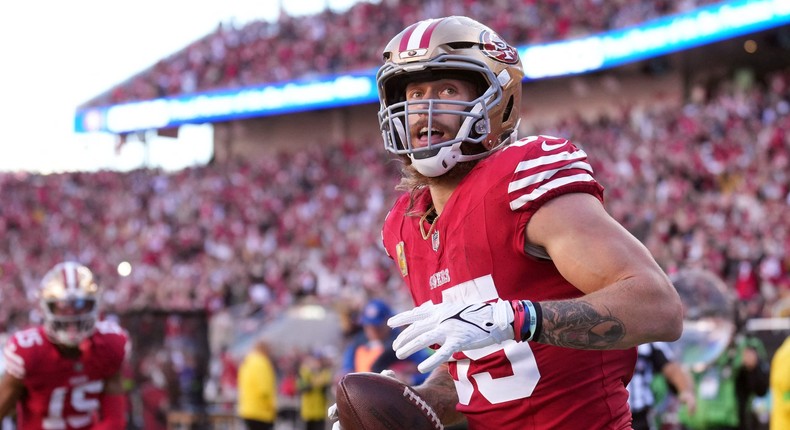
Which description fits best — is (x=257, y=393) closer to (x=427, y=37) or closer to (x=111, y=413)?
(x=111, y=413)

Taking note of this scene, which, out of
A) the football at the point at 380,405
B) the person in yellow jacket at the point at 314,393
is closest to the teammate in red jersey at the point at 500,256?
the football at the point at 380,405

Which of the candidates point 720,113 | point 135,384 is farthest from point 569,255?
point 720,113

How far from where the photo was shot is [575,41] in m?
18.8

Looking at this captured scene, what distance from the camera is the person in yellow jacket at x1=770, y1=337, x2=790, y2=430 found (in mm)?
5480

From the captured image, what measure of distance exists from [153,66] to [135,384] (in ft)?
60.2

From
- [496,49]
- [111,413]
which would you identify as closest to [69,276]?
[111,413]

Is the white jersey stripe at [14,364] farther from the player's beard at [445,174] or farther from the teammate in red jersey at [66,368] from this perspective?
the player's beard at [445,174]

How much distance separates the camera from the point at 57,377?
5.35m

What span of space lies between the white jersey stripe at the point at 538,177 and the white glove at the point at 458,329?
1.03 ft

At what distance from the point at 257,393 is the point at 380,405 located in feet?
26.6

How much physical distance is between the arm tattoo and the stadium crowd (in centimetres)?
1523

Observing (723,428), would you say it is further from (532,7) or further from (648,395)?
(532,7)

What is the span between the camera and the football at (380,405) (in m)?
2.41

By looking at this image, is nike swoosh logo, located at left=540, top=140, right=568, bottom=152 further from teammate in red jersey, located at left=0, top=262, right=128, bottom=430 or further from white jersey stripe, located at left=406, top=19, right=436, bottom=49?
teammate in red jersey, located at left=0, top=262, right=128, bottom=430
